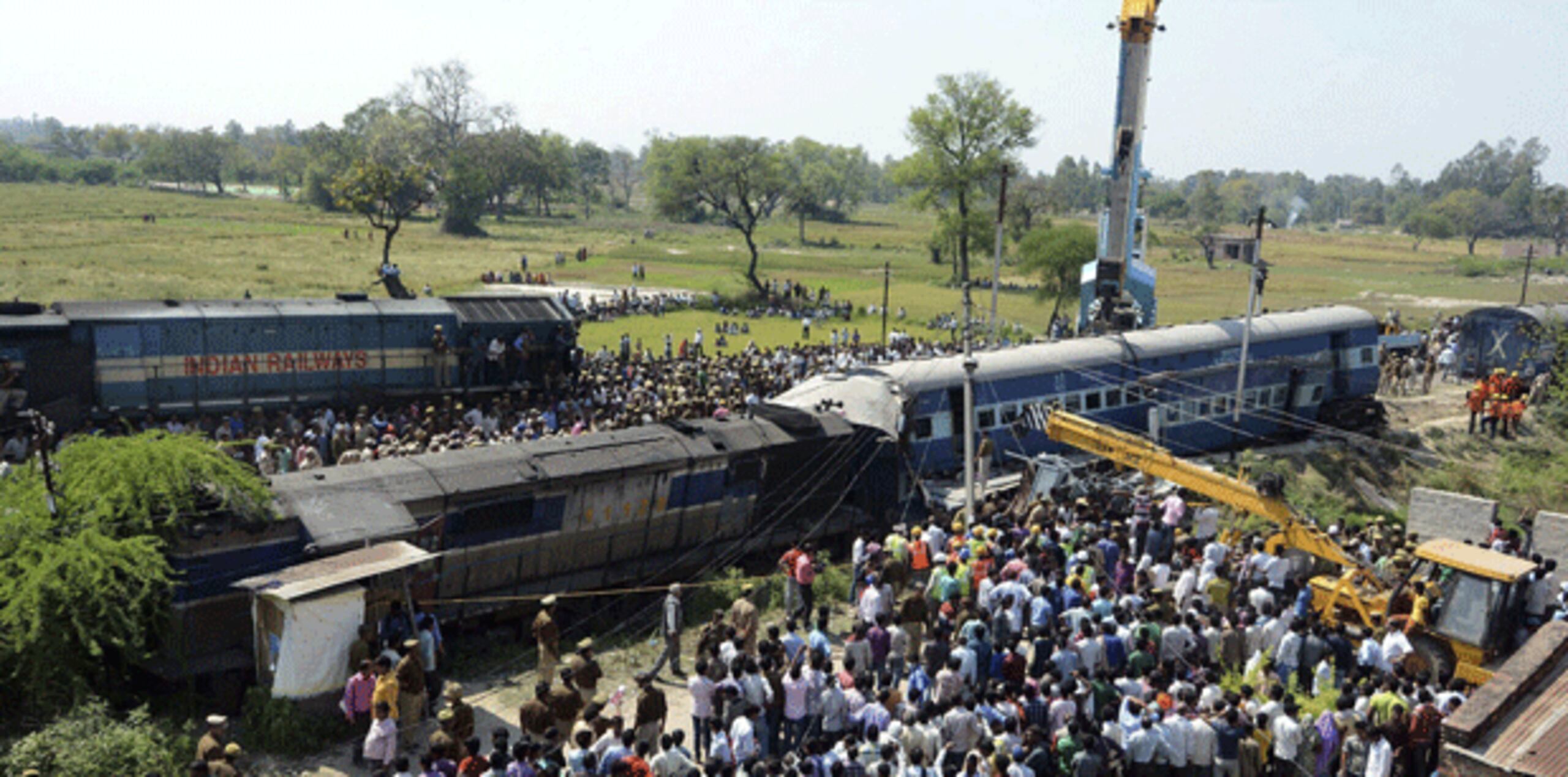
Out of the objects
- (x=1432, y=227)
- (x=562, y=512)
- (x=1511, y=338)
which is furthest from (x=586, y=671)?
(x=1432, y=227)

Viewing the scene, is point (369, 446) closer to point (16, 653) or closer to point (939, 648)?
point (16, 653)

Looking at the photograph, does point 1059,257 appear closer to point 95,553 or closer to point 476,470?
point 476,470

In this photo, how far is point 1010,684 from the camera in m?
13.2

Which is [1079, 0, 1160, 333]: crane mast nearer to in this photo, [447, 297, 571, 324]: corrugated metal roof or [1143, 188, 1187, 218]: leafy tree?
[447, 297, 571, 324]: corrugated metal roof

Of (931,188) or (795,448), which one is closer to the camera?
(795,448)

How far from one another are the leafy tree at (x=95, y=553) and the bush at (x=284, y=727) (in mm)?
1525

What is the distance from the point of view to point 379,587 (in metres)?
14.7

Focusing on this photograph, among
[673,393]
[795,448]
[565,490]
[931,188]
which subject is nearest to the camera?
[565,490]

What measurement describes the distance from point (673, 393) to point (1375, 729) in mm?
19534

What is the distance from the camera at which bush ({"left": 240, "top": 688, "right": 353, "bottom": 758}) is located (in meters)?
13.9

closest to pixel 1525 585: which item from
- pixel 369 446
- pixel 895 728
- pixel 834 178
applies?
pixel 895 728

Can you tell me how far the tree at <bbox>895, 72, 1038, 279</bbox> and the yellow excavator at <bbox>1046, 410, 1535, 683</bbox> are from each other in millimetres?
49445

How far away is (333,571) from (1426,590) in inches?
613

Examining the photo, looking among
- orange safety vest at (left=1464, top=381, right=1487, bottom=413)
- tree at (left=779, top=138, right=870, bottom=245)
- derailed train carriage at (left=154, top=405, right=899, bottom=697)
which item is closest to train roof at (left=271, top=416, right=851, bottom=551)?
derailed train carriage at (left=154, top=405, right=899, bottom=697)
